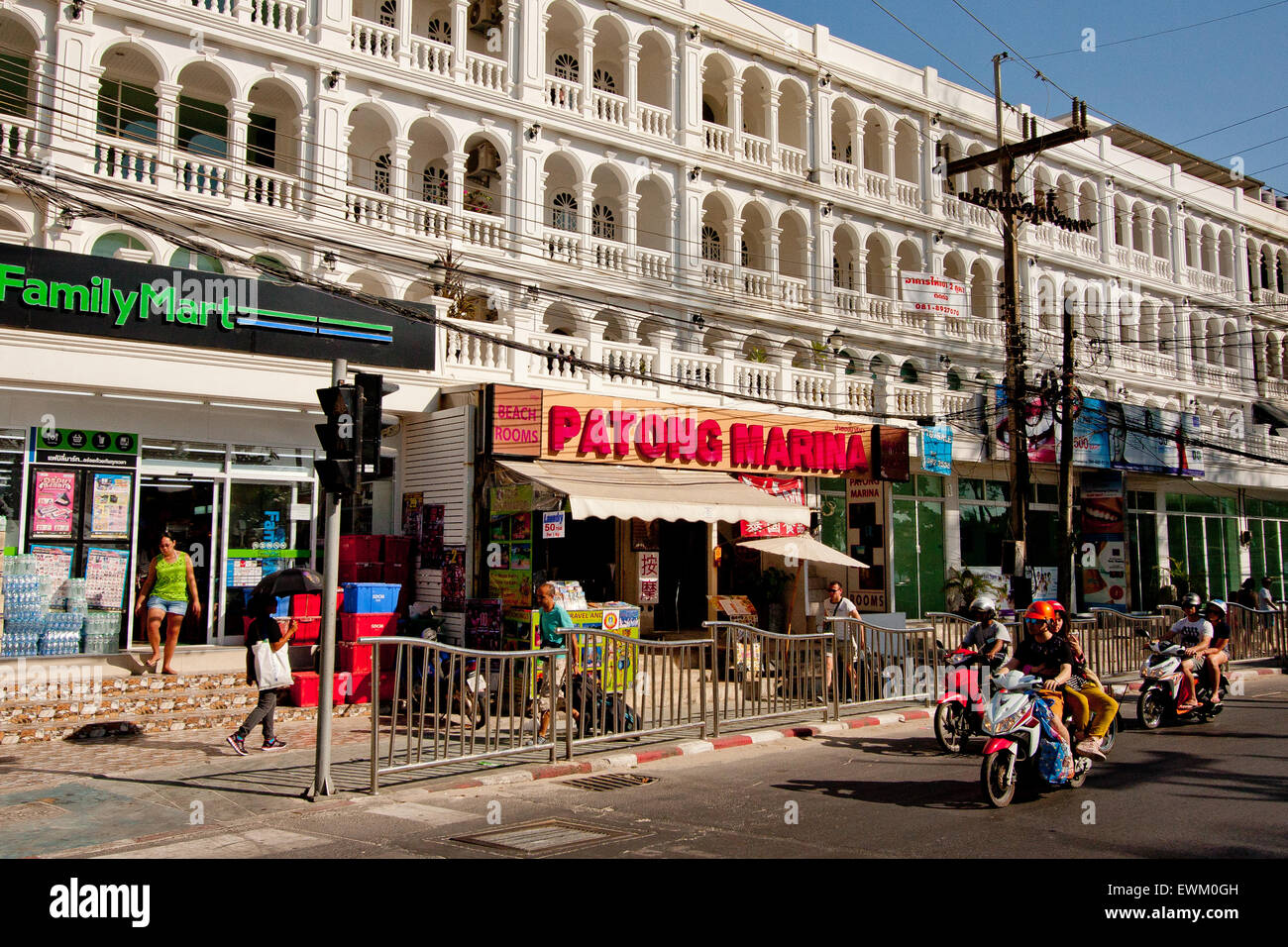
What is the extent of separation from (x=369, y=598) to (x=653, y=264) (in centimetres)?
1129

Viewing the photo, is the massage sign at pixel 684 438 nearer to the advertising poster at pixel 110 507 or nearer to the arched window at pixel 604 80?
the advertising poster at pixel 110 507

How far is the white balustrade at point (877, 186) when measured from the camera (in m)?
27.4

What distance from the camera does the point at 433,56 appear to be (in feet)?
67.8

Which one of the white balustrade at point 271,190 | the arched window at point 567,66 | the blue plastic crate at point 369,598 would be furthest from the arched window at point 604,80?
the blue plastic crate at point 369,598

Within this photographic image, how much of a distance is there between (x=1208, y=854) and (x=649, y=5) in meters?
21.4

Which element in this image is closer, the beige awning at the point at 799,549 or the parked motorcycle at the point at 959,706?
the parked motorcycle at the point at 959,706

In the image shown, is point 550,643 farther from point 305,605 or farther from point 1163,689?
point 1163,689

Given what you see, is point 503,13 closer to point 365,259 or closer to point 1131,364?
point 365,259

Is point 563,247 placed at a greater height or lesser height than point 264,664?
greater

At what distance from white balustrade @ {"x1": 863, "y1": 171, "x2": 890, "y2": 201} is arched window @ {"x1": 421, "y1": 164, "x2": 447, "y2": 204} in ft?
38.6

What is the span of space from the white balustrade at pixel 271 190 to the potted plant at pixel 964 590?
53.9ft

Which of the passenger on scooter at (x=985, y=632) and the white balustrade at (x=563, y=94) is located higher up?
the white balustrade at (x=563, y=94)

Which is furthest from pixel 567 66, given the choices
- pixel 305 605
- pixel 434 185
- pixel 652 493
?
pixel 305 605

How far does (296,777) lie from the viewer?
32.6 feet
